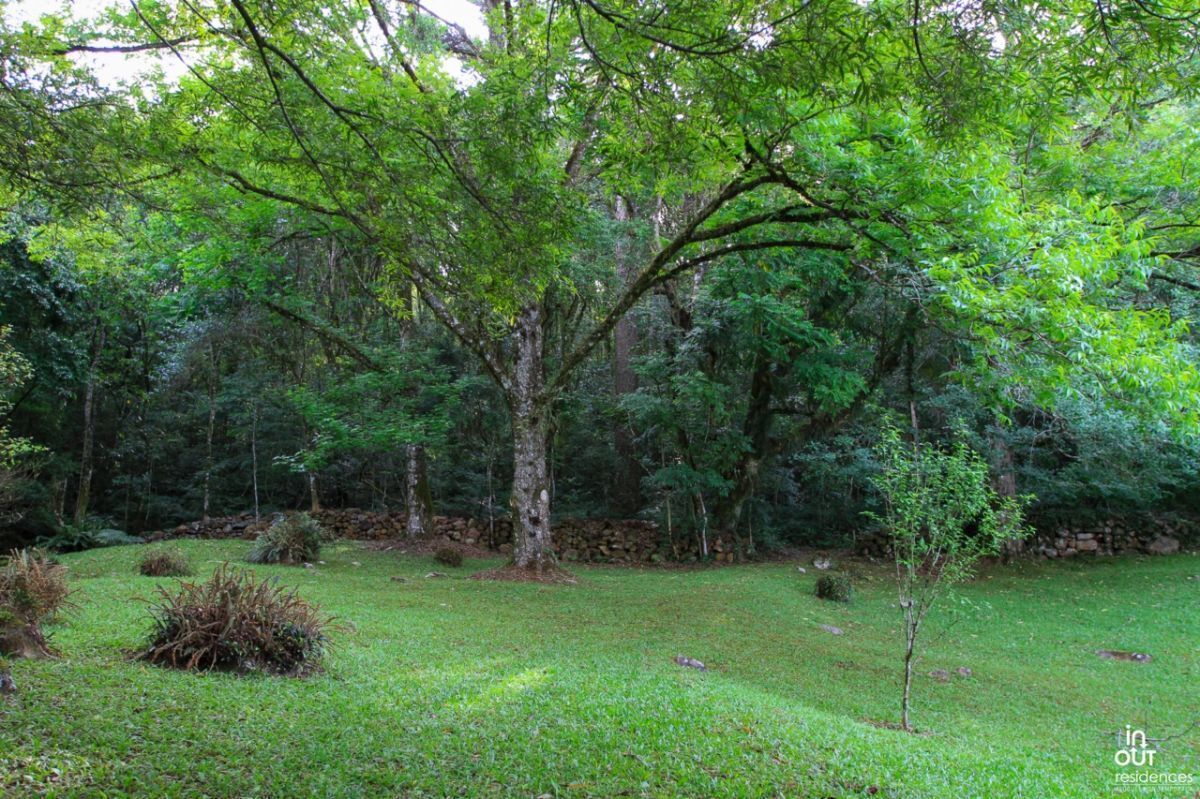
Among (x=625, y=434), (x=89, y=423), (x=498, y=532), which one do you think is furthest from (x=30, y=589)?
(x=89, y=423)

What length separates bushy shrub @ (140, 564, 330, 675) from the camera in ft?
13.5

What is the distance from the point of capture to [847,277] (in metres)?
9.89

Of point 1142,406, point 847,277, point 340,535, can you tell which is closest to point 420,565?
point 340,535

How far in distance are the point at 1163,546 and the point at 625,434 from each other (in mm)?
10232

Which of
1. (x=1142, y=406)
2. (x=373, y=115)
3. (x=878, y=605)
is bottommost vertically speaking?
(x=878, y=605)

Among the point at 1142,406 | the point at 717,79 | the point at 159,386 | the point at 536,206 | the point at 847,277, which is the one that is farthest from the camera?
the point at 159,386

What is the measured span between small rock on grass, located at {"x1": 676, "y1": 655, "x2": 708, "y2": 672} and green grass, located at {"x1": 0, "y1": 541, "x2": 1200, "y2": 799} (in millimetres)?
112

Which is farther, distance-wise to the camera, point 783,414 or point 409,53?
point 783,414

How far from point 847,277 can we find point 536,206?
700 centimetres

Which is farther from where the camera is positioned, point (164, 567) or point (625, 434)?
point (625, 434)

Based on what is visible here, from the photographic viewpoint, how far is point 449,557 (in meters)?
11.3

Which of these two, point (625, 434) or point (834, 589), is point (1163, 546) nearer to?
point (834, 589)

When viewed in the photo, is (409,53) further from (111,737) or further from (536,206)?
(111,737)

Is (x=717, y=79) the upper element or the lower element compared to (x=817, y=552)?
upper
